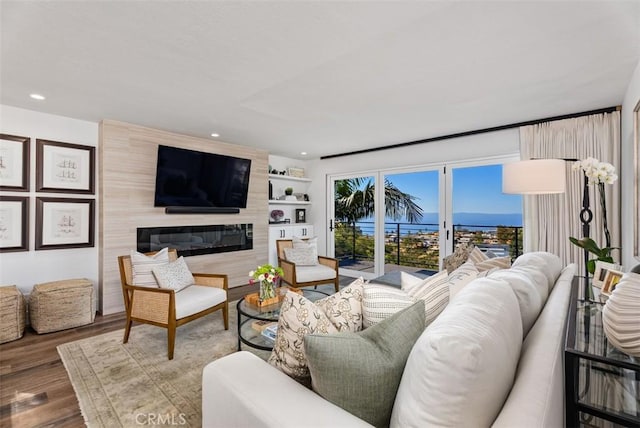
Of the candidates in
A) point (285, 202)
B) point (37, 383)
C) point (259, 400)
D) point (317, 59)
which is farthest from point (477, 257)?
point (285, 202)

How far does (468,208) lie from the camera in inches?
168

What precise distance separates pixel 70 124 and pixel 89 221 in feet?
3.69

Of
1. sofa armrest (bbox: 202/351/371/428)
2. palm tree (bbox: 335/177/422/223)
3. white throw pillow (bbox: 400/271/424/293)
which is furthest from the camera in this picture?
palm tree (bbox: 335/177/422/223)

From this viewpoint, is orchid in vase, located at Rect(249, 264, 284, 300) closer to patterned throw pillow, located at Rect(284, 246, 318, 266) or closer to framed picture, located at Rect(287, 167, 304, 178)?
patterned throw pillow, located at Rect(284, 246, 318, 266)

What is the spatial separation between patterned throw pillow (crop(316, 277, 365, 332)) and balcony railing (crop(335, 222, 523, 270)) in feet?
10.8

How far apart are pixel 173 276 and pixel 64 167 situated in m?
1.92

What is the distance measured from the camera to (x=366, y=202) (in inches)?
217

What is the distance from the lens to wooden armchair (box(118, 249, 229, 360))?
255 cm

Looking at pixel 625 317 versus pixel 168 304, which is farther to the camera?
pixel 168 304

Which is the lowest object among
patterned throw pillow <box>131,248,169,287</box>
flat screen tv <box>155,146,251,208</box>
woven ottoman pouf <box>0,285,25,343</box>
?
woven ottoman pouf <box>0,285,25,343</box>

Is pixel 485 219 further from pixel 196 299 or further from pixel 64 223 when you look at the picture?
pixel 64 223

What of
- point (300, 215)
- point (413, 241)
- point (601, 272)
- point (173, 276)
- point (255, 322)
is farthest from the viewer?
point (300, 215)

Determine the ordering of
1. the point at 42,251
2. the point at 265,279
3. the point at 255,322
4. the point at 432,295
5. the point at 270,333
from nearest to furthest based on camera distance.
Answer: the point at 432,295 < the point at 270,333 < the point at 255,322 < the point at 265,279 < the point at 42,251

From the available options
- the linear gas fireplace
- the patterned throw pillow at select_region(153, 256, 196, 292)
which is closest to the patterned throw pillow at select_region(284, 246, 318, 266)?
the linear gas fireplace
